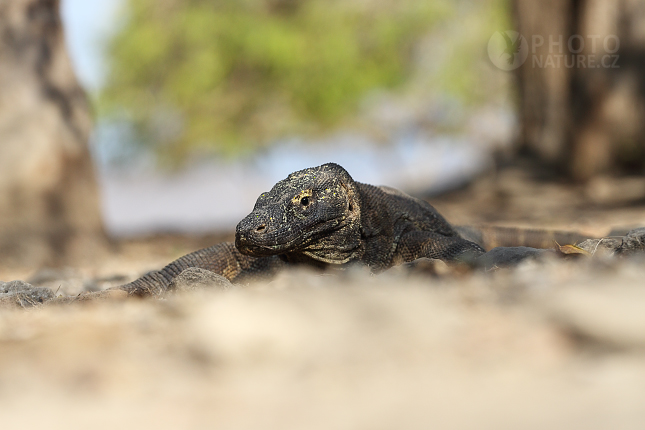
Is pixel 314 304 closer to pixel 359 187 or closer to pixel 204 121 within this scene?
pixel 359 187

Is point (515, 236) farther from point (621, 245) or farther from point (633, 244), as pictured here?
point (633, 244)

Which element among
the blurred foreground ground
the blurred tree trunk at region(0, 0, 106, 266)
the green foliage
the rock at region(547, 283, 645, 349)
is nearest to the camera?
the blurred foreground ground

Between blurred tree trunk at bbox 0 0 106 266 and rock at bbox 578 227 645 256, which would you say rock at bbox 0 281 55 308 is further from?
blurred tree trunk at bbox 0 0 106 266

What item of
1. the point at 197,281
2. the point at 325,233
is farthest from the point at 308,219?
the point at 197,281

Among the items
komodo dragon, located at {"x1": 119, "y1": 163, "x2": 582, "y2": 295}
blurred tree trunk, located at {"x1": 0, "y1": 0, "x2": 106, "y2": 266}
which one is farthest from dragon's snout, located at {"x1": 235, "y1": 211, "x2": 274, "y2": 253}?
blurred tree trunk, located at {"x1": 0, "y1": 0, "x2": 106, "y2": 266}

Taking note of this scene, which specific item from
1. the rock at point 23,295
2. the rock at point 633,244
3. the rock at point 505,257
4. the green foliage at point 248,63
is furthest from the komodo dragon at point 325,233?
the green foliage at point 248,63

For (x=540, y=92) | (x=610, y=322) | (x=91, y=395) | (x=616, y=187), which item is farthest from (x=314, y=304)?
(x=540, y=92)

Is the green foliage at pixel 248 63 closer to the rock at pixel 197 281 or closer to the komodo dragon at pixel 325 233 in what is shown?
the komodo dragon at pixel 325 233
